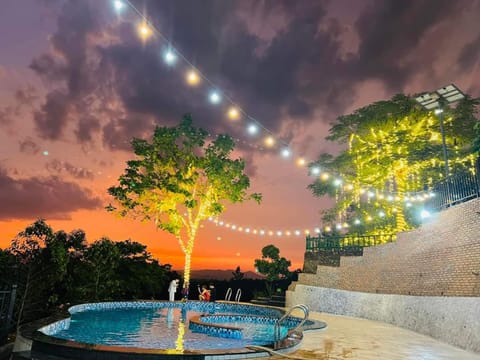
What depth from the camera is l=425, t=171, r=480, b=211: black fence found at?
940 centimetres

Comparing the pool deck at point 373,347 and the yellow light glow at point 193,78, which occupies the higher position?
the yellow light glow at point 193,78

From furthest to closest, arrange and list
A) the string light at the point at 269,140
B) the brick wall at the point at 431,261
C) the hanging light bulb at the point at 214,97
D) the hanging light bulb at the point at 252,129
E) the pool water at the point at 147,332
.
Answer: the string light at the point at 269,140, the hanging light bulb at the point at 252,129, the hanging light bulb at the point at 214,97, the brick wall at the point at 431,261, the pool water at the point at 147,332

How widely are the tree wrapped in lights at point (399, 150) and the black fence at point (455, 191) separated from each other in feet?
17.1

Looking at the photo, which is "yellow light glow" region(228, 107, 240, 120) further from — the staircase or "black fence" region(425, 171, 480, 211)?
the staircase

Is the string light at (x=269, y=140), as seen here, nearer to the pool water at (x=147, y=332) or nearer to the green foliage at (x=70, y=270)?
the pool water at (x=147, y=332)

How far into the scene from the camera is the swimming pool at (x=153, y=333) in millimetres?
5098

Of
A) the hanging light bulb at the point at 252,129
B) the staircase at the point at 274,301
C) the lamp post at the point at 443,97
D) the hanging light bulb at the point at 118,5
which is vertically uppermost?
the lamp post at the point at 443,97

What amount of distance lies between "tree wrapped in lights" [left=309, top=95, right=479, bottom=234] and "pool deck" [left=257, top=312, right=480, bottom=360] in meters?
9.55

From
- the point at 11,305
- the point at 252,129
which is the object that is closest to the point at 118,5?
the point at 252,129

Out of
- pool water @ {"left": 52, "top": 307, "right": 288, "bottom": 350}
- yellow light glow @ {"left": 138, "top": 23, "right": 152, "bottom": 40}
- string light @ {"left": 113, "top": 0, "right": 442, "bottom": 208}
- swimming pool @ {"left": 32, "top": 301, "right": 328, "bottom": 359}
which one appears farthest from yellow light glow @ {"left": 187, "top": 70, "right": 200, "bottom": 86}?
pool water @ {"left": 52, "top": 307, "right": 288, "bottom": 350}

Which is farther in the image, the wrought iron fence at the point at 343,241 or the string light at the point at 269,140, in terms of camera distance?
the wrought iron fence at the point at 343,241

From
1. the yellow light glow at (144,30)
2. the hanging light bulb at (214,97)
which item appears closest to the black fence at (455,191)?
the hanging light bulb at (214,97)

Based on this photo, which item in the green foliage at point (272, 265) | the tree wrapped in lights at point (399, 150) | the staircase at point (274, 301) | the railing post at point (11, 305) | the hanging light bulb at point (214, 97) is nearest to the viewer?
the railing post at point (11, 305)

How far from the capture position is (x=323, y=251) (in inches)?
729
